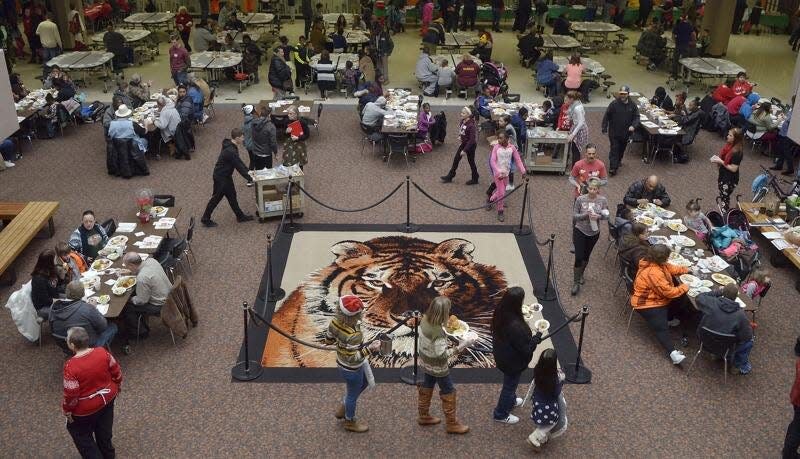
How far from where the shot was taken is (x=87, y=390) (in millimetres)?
6316

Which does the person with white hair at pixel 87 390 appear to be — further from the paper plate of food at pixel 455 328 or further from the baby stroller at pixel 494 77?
the baby stroller at pixel 494 77

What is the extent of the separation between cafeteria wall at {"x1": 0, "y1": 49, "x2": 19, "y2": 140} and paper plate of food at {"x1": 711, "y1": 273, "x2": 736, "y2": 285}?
1079 cm

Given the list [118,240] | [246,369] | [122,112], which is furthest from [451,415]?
[122,112]

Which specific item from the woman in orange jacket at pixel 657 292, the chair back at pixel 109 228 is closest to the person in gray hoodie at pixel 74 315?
the chair back at pixel 109 228

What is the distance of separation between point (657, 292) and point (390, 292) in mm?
3403

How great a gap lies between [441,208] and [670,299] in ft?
Result: 15.3

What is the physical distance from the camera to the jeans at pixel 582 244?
32.0 feet

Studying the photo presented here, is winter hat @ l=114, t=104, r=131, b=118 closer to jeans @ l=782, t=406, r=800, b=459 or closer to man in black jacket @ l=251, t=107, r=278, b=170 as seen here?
man in black jacket @ l=251, t=107, r=278, b=170

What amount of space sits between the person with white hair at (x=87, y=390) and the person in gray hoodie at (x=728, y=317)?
241 inches

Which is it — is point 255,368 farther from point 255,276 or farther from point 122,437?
point 255,276

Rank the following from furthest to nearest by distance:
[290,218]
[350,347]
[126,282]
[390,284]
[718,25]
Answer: [718,25]
[290,218]
[390,284]
[126,282]
[350,347]

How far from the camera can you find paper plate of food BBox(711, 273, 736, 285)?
29.9 ft

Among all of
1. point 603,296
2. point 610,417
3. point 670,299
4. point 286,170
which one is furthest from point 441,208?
point 610,417

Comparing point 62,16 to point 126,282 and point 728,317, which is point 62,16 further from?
point 728,317
